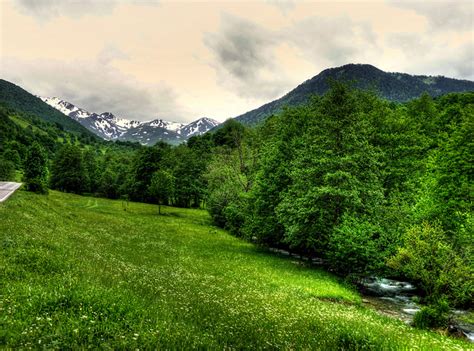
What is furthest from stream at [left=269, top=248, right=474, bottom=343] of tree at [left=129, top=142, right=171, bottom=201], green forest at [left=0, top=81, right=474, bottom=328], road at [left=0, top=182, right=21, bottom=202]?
tree at [left=129, top=142, right=171, bottom=201]

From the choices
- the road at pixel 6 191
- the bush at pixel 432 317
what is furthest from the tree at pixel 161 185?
the bush at pixel 432 317

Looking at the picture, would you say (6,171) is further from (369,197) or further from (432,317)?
(432,317)

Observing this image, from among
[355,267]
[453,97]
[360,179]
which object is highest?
[453,97]

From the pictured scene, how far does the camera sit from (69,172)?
120 metres

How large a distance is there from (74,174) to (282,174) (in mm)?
108080

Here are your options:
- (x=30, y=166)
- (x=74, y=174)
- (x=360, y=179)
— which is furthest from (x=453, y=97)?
(x=74, y=174)

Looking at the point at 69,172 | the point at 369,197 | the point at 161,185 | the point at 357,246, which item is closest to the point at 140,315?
the point at 357,246

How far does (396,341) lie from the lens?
10.3 metres

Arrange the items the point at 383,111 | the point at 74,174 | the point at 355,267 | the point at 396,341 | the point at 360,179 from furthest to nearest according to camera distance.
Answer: the point at 74,174 < the point at 383,111 < the point at 360,179 < the point at 355,267 < the point at 396,341

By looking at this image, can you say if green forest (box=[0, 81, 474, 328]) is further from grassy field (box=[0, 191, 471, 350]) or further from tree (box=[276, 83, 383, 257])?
grassy field (box=[0, 191, 471, 350])

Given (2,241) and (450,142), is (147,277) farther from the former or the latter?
(450,142)

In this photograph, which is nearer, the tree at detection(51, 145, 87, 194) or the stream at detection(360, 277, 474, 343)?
the stream at detection(360, 277, 474, 343)

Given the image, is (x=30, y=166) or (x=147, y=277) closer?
(x=147, y=277)

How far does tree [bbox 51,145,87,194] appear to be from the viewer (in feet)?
392
